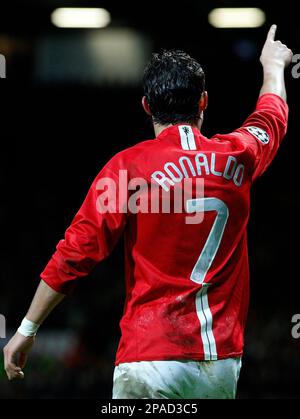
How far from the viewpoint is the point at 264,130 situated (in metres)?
3.15

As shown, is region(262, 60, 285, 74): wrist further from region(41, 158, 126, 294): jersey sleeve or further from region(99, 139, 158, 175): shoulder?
region(41, 158, 126, 294): jersey sleeve

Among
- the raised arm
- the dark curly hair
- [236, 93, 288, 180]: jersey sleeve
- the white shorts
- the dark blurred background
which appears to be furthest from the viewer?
the dark blurred background

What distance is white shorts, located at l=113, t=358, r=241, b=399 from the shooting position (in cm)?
279

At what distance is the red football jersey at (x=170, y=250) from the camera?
281cm

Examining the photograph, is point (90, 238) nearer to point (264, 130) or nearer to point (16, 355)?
point (16, 355)

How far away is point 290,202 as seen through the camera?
34.7 feet

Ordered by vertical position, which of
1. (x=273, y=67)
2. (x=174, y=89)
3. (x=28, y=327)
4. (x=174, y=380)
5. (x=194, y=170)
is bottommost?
(x=174, y=380)

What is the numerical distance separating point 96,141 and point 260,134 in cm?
806

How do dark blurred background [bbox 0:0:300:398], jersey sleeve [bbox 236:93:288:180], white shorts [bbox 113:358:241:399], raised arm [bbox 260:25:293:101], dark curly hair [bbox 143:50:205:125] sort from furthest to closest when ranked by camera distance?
dark blurred background [bbox 0:0:300:398], raised arm [bbox 260:25:293:101], jersey sleeve [bbox 236:93:288:180], dark curly hair [bbox 143:50:205:125], white shorts [bbox 113:358:241:399]

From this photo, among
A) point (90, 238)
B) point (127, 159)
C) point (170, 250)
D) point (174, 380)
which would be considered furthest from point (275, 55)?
point (174, 380)

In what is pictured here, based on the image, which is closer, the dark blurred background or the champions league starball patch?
the champions league starball patch

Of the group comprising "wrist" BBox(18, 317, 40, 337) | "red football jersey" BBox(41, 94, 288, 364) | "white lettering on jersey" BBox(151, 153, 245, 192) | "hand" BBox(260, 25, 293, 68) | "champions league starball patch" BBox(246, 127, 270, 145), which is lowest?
"wrist" BBox(18, 317, 40, 337)

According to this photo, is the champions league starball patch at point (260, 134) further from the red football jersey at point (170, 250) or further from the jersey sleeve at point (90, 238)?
the jersey sleeve at point (90, 238)

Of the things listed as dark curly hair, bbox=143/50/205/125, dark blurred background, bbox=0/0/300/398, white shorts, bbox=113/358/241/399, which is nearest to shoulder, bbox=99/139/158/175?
dark curly hair, bbox=143/50/205/125
